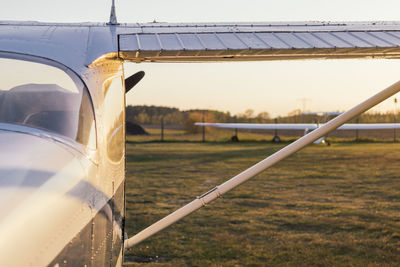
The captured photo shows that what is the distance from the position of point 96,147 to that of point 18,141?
624 millimetres

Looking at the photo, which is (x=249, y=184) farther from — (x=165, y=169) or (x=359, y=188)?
(x=165, y=169)

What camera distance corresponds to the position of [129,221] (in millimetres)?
7527

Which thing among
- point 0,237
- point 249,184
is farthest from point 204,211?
point 0,237

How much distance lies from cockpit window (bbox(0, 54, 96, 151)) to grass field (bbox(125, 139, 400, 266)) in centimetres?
320

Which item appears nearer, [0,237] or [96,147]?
[0,237]

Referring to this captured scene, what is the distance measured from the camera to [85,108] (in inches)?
106

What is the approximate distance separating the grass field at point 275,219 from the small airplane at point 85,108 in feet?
7.24

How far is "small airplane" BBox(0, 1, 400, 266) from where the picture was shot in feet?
5.75

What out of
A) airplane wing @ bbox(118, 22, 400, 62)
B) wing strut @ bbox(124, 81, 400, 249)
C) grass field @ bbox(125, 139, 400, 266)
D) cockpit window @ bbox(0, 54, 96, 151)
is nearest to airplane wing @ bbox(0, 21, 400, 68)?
airplane wing @ bbox(118, 22, 400, 62)

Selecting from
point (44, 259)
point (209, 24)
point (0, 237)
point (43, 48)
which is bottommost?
point (44, 259)

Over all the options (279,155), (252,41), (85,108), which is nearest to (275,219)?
(279,155)

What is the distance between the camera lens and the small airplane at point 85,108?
175 cm

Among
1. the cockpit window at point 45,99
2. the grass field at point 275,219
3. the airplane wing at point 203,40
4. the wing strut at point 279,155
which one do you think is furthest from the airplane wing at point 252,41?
the grass field at point 275,219

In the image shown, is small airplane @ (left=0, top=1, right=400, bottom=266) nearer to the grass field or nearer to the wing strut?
the wing strut
